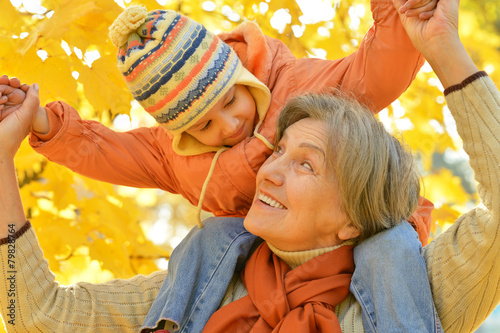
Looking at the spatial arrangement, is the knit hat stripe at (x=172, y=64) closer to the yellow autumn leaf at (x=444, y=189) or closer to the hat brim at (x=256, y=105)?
the hat brim at (x=256, y=105)

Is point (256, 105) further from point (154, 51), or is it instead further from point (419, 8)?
point (419, 8)

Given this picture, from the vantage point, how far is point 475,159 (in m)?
1.66

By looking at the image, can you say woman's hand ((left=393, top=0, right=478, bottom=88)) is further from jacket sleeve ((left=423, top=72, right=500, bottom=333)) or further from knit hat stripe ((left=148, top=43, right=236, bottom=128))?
knit hat stripe ((left=148, top=43, right=236, bottom=128))

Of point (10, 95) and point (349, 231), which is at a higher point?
point (10, 95)

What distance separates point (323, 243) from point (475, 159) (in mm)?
522

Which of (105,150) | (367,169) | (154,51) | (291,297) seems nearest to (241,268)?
(291,297)

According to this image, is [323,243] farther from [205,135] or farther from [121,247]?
[121,247]

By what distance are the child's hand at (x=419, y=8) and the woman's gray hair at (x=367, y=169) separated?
0.34 meters

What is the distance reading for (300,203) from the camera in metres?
1.86

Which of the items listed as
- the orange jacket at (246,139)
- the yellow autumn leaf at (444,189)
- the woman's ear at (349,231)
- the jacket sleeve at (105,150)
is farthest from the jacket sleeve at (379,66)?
the yellow autumn leaf at (444,189)

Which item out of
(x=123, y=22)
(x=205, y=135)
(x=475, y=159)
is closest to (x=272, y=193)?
(x=205, y=135)

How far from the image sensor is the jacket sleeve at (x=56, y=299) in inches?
73.8

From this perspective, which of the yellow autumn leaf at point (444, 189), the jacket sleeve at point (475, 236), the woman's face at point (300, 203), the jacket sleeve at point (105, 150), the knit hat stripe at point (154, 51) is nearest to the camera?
the jacket sleeve at point (475, 236)

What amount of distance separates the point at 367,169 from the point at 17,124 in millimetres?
1095
